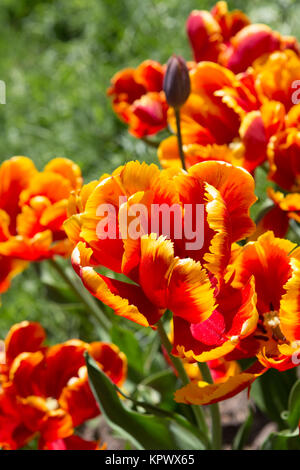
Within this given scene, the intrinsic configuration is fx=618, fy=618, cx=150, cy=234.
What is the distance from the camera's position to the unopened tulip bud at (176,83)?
26.5 inches

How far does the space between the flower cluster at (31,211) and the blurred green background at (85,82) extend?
0.61 m

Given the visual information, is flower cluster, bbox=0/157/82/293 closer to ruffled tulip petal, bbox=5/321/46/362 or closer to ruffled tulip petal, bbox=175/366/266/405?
ruffled tulip petal, bbox=5/321/46/362

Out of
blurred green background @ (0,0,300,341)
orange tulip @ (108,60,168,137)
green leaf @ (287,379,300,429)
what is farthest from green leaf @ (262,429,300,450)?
blurred green background @ (0,0,300,341)

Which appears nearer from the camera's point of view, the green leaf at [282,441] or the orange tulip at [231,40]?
the green leaf at [282,441]

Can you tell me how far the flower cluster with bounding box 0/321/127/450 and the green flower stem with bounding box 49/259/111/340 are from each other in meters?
0.11

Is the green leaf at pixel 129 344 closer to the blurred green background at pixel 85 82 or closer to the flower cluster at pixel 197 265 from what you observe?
the flower cluster at pixel 197 265

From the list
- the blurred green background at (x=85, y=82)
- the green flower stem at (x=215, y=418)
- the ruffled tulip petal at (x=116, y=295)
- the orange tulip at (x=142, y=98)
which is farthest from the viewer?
the blurred green background at (x=85, y=82)

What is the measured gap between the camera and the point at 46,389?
723 millimetres

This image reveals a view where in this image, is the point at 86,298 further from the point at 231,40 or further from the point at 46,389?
the point at 231,40

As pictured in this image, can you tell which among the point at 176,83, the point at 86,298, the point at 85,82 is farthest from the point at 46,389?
the point at 85,82

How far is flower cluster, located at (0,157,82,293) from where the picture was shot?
0.73m

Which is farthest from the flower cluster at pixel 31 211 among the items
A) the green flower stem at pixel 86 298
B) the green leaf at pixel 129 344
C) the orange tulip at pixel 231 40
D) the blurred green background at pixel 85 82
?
the blurred green background at pixel 85 82

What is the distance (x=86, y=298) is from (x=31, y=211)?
17 cm

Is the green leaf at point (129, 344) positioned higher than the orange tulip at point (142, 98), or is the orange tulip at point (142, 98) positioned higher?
the orange tulip at point (142, 98)
